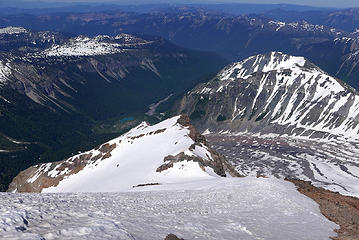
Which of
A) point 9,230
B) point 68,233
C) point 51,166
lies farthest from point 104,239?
point 51,166

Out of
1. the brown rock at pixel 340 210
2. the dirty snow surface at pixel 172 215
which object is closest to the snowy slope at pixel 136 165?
the brown rock at pixel 340 210

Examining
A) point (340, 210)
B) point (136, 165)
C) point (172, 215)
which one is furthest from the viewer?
point (136, 165)

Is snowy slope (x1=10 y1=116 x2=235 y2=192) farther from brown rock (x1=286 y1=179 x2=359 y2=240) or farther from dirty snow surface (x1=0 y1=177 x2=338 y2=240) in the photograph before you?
dirty snow surface (x1=0 y1=177 x2=338 y2=240)

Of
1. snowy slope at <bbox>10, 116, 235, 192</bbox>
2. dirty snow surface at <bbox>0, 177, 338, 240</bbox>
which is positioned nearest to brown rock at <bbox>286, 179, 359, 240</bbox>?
dirty snow surface at <bbox>0, 177, 338, 240</bbox>

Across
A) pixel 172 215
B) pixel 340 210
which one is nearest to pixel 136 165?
pixel 340 210

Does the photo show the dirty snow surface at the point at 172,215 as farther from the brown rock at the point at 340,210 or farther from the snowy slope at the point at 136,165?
the snowy slope at the point at 136,165

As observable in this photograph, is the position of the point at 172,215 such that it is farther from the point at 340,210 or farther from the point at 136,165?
the point at 136,165
